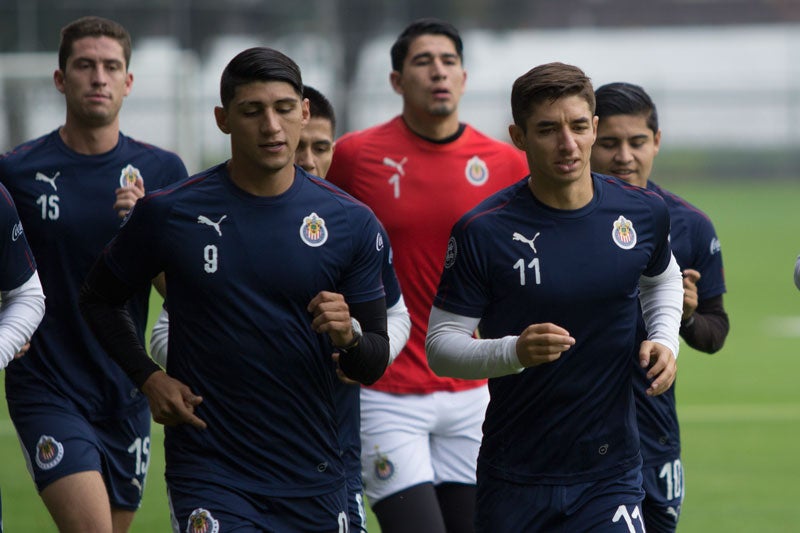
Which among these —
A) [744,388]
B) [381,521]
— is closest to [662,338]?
[381,521]

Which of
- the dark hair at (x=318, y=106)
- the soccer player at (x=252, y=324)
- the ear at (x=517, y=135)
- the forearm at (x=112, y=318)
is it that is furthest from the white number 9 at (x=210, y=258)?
the dark hair at (x=318, y=106)

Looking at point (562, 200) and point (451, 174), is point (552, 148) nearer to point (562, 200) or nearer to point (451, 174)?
point (562, 200)

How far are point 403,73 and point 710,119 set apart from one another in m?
38.9

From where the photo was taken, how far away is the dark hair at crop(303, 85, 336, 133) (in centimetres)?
656

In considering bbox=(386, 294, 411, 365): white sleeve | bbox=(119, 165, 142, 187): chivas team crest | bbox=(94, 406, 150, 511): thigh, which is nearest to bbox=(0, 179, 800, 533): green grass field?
bbox=(94, 406, 150, 511): thigh

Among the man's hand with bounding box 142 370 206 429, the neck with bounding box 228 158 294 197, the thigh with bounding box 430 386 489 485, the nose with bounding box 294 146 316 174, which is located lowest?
the thigh with bounding box 430 386 489 485

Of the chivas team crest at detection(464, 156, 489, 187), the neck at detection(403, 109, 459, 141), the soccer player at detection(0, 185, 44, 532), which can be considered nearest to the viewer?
the soccer player at detection(0, 185, 44, 532)

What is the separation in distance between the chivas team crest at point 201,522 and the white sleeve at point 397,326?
936mm

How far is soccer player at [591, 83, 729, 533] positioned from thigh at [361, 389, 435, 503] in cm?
111

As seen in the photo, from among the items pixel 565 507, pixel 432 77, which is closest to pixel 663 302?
pixel 565 507

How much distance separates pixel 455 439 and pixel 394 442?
0.36m

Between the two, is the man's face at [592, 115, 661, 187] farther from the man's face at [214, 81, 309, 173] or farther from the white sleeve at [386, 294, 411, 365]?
the man's face at [214, 81, 309, 173]

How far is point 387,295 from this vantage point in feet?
17.3

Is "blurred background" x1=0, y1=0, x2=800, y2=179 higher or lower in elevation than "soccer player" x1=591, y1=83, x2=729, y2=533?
lower
